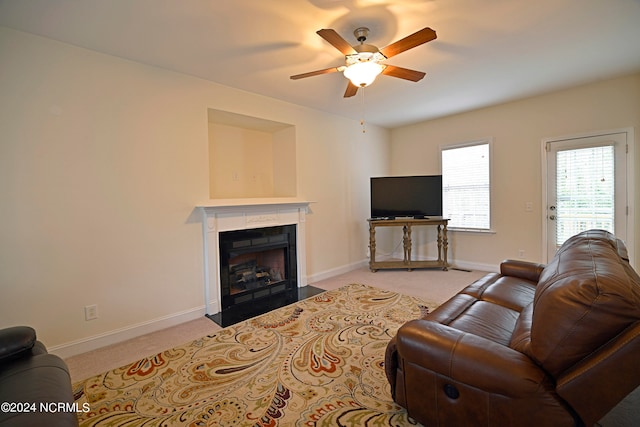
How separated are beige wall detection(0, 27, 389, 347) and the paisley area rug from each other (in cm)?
76

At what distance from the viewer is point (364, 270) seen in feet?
16.9

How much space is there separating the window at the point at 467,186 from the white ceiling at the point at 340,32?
1444 mm

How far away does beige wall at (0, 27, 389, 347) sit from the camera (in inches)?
91.7

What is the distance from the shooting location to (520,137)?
14.7 feet

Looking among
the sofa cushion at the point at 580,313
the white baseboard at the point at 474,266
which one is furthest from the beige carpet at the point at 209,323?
the sofa cushion at the point at 580,313

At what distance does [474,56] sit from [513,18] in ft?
2.01

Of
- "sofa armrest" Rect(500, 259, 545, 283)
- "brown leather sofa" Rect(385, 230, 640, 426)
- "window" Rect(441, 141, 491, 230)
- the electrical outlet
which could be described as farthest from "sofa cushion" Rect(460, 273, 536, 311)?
the electrical outlet

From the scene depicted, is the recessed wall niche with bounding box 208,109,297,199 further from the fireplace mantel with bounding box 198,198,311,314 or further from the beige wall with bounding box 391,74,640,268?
the beige wall with bounding box 391,74,640,268

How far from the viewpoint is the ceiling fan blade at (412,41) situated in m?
1.98

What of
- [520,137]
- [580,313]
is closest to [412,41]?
[580,313]

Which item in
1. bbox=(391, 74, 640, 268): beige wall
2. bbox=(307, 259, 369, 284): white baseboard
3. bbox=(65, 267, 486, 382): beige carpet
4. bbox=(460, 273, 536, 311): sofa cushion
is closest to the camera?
bbox=(460, 273, 536, 311): sofa cushion

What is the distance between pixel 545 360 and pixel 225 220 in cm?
317

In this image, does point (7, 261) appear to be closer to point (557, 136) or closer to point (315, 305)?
point (315, 305)

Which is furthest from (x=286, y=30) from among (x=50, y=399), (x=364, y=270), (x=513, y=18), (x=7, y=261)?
(x=364, y=270)
